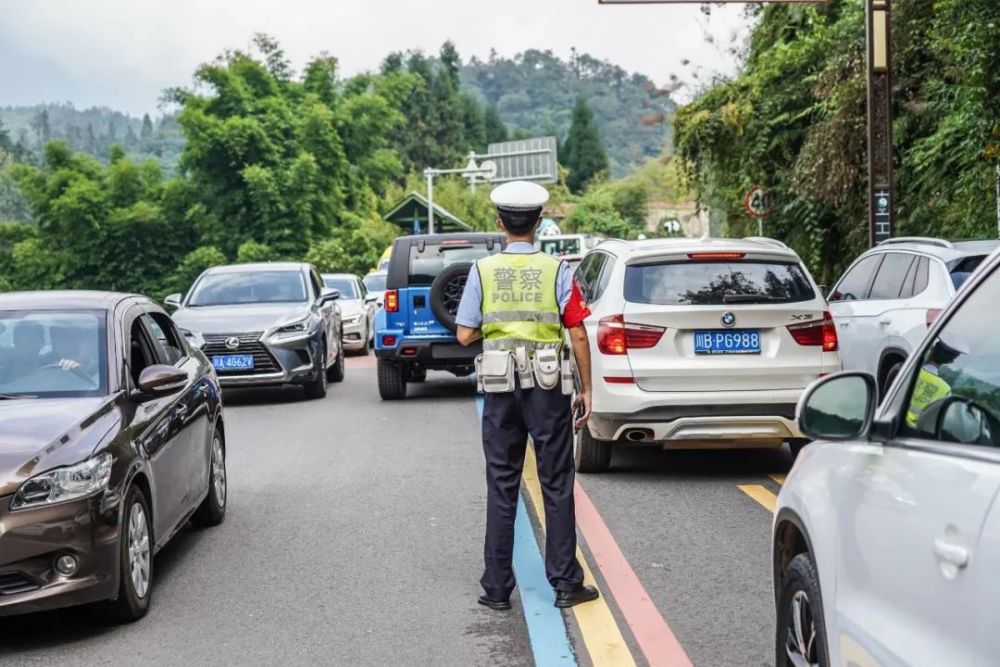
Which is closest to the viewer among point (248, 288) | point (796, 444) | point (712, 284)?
point (712, 284)

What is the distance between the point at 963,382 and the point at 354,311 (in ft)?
74.3

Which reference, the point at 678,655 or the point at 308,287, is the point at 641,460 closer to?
the point at 678,655

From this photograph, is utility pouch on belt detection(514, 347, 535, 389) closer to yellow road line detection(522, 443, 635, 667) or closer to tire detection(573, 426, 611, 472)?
yellow road line detection(522, 443, 635, 667)

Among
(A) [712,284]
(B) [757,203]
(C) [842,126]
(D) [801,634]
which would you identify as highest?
(C) [842,126]

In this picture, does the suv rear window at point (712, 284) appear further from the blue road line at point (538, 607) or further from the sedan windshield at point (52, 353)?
the sedan windshield at point (52, 353)

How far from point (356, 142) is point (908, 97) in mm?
48969

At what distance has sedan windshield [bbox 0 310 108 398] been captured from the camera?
6.69 metres

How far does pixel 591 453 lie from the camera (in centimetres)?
981

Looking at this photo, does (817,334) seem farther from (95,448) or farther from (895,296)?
(95,448)

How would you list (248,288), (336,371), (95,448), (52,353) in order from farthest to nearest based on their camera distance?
(336,371) < (248,288) < (52,353) < (95,448)

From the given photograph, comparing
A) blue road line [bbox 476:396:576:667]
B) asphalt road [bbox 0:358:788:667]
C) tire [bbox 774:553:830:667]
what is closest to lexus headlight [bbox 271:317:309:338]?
asphalt road [bbox 0:358:788:667]

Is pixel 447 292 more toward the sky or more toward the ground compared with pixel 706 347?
more toward the sky

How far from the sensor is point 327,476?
10320mm

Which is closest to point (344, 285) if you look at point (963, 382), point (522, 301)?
point (522, 301)
